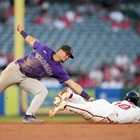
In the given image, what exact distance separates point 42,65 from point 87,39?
1304 centimetres

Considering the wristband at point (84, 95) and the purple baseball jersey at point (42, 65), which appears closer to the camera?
the purple baseball jersey at point (42, 65)

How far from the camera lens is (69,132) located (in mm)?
10734

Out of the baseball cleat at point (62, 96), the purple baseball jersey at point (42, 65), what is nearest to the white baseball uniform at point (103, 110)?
the baseball cleat at point (62, 96)

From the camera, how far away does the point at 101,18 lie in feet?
86.0

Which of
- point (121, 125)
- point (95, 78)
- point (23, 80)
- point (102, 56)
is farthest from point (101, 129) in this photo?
point (102, 56)

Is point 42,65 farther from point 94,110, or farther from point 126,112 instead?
point 126,112

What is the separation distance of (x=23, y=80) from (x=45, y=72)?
1.77ft

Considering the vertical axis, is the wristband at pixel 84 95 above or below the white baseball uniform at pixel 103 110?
above

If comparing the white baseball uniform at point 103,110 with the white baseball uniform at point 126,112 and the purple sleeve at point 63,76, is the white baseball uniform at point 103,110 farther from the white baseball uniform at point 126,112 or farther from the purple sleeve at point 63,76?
the purple sleeve at point 63,76

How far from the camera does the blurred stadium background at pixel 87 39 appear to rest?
21.3 metres

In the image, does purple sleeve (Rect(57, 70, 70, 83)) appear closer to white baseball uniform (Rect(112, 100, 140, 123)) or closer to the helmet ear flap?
white baseball uniform (Rect(112, 100, 140, 123))

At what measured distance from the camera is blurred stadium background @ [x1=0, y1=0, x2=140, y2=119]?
21.3 metres

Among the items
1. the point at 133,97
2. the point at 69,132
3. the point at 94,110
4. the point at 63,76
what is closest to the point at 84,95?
the point at 94,110

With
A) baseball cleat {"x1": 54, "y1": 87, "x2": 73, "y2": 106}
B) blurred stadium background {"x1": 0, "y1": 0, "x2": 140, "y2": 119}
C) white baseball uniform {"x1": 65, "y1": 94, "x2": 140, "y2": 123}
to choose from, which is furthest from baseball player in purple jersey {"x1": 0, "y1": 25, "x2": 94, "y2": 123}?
blurred stadium background {"x1": 0, "y1": 0, "x2": 140, "y2": 119}
